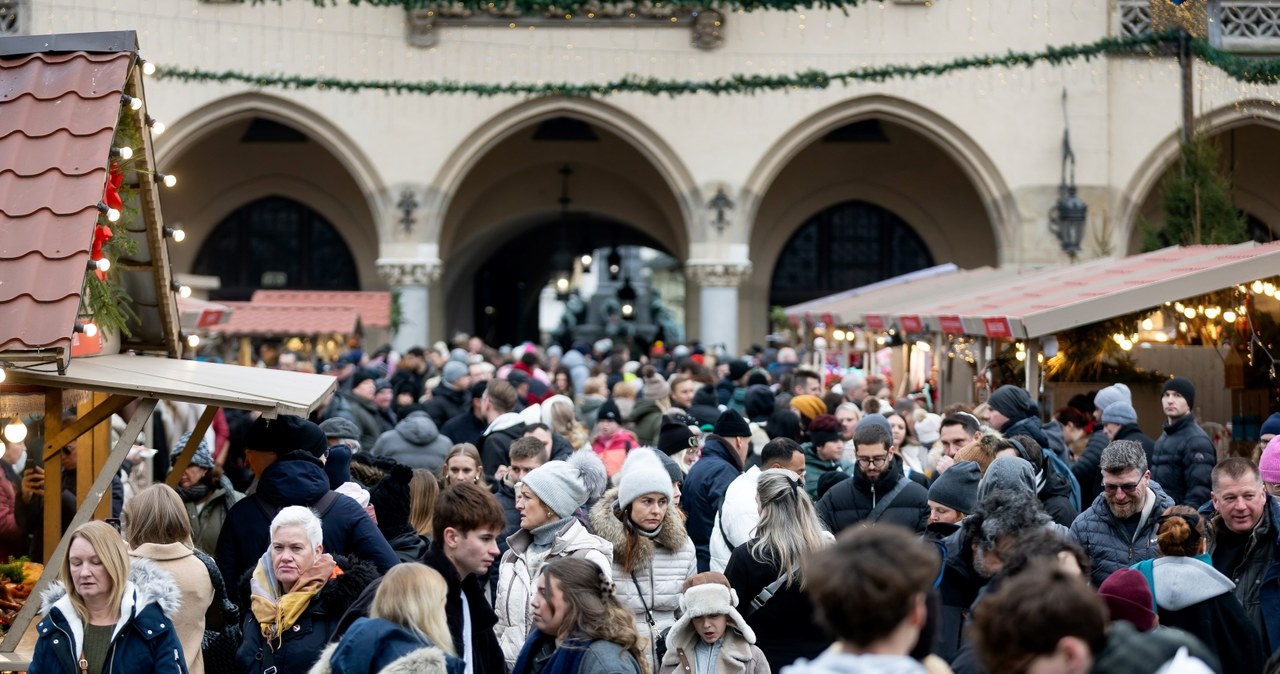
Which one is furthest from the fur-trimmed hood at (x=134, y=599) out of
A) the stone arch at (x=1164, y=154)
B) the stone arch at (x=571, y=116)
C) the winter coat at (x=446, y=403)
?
the stone arch at (x=1164, y=154)

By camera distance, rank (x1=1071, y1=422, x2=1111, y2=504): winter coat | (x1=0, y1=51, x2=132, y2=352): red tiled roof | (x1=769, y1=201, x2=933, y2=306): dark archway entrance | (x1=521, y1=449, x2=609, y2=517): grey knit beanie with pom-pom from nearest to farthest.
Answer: (x1=0, y1=51, x2=132, y2=352): red tiled roof < (x1=521, y1=449, x2=609, y2=517): grey knit beanie with pom-pom < (x1=1071, y1=422, x2=1111, y2=504): winter coat < (x1=769, y1=201, x2=933, y2=306): dark archway entrance

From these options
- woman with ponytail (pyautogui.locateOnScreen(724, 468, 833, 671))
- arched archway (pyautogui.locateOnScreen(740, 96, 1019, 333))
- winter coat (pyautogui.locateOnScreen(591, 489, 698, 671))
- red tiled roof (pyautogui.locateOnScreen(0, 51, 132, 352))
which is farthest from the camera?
arched archway (pyautogui.locateOnScreen(740, 96, 1019, 333))

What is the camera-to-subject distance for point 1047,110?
20.2 m

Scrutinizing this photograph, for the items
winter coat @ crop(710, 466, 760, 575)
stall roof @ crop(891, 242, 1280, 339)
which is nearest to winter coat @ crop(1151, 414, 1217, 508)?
stall roof @ crop(891, 242, 1280, 339)

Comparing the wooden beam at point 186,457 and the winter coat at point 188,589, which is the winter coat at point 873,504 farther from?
the wooden beam at point 186,457

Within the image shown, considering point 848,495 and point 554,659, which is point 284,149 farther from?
point 554,659

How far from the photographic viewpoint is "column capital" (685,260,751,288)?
21.1 metres

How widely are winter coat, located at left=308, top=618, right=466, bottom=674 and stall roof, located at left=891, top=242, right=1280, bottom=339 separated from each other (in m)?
7.40

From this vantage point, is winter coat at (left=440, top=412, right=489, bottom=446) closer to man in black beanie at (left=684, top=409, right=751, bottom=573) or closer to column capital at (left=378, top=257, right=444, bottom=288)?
man in black beanie at (left=684, top=409, right=751, bottom=573)

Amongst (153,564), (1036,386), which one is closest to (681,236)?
(1036,386)

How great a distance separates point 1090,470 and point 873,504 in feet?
7.73

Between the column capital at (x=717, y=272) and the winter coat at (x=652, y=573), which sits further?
the column capital at (x=717, y=272)

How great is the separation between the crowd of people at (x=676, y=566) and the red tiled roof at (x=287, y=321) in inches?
418

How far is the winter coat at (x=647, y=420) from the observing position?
10.4 m
